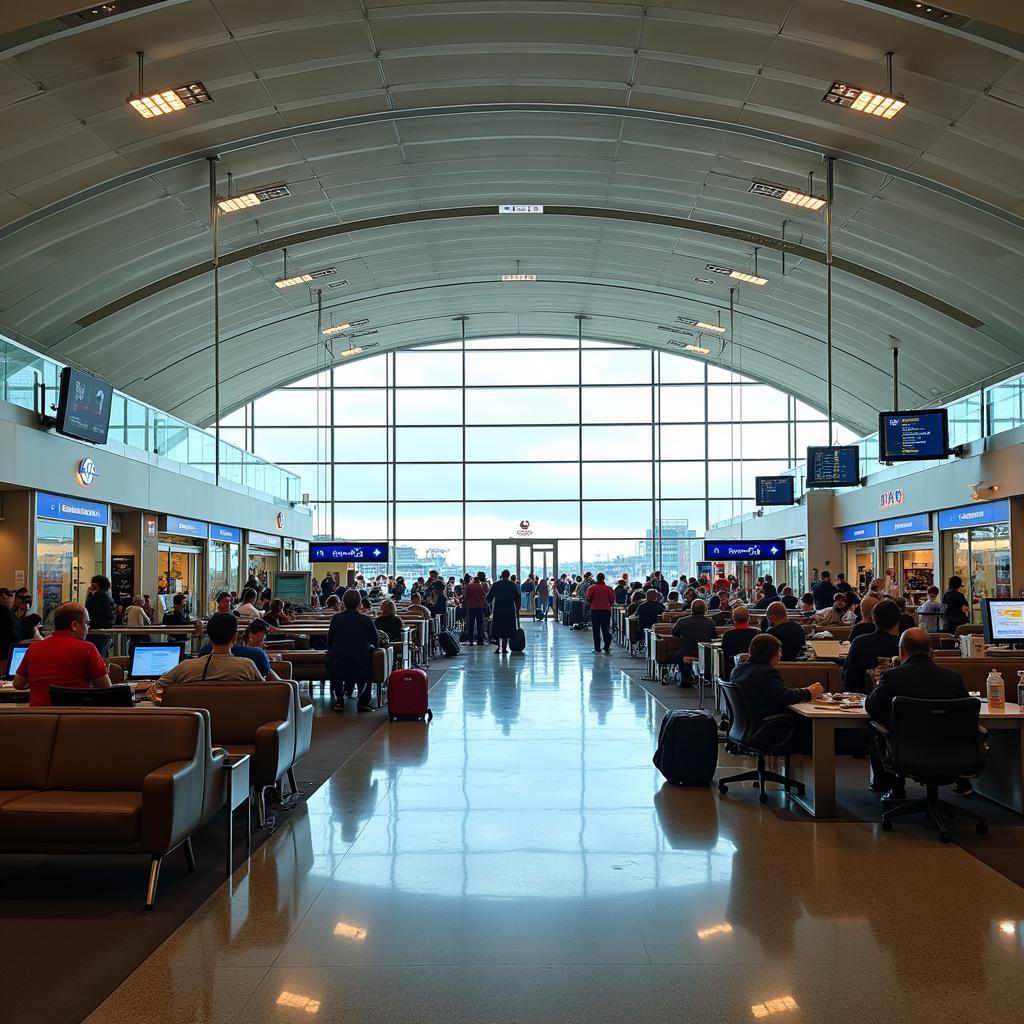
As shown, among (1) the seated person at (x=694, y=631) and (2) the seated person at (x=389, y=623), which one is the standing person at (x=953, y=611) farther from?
(2) the seated person at (x=389, y=623)

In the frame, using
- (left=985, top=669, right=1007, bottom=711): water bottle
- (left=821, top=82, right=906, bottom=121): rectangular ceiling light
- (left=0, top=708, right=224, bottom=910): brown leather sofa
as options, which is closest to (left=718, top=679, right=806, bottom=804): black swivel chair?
(left=985, top=669, right=1007, bottom=711): water bottle

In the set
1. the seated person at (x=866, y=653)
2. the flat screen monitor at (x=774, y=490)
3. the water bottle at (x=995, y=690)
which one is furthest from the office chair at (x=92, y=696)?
the flat screen monitor at (x=774, y=490)

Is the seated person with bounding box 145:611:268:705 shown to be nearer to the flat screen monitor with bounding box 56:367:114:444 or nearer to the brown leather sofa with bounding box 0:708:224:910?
the brown leather sofa with bounding box 0:708:224:910

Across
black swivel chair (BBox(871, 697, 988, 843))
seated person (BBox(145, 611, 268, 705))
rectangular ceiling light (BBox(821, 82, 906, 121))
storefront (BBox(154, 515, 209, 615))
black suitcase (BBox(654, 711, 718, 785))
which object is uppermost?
rectangular ceiling light (BBox(821, 82, 906, 121))

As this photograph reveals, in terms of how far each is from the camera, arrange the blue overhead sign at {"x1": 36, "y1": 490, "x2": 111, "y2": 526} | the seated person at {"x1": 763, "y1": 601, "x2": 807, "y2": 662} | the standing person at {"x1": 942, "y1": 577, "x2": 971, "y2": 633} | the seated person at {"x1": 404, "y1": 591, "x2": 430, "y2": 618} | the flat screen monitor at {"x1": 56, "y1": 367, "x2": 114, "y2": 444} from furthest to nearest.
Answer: the seated person at {"x1": 404, "y1": 591, "x2": 430, "y2": 618} → the blue overhead sign at {"x1": 36, "y1": 490, "x2": 111, "y2": 526} → the flat screen monitor at {"x1": 56, "y1": 367, "x2": 114, "y2": 444} → the standing person at {"x1": 942, "y1": 577, "x2": 971, "y2": 633} → the seated person at {"x1": 763, "y1": 601, "x2": 807, "y2": 662}

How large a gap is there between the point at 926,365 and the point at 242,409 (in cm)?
2004

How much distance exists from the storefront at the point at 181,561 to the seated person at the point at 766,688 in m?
14.1

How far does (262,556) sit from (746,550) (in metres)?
13.1

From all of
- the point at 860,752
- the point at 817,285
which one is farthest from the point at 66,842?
the point at 817,285

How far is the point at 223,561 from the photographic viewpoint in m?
23.7

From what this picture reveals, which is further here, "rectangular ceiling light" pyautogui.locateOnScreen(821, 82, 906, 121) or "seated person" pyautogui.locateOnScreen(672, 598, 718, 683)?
"seated person" pyautogui.locateOnScreen(672, 598, 718, 683)

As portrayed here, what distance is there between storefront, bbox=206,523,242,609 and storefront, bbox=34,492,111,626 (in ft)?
16.6

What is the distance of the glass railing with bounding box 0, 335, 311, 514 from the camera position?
13.7 meters

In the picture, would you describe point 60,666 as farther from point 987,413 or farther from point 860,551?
point 860,551
